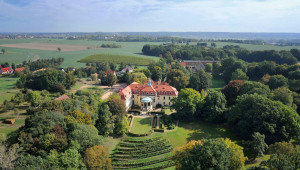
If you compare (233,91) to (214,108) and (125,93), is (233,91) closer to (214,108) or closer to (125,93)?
(214,108)

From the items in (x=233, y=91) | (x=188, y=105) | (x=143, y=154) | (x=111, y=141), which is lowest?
(x=143, y=154)

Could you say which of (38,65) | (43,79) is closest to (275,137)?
(43,79)

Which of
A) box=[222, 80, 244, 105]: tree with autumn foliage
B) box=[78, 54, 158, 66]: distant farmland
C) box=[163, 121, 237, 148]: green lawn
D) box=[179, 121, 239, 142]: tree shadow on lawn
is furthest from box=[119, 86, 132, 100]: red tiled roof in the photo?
box=[78, 54, 158, 66]: distant farmland

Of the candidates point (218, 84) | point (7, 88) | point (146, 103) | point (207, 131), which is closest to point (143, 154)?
point (207, 131)

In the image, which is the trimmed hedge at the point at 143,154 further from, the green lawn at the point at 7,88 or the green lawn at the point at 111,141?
the green lawn at the point at 7,88

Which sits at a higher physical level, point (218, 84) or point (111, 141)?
point (218, 84)

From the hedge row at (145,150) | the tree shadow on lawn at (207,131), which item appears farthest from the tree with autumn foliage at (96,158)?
the tree shadow on lawn at (207,131)
